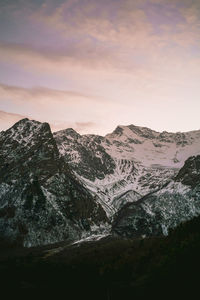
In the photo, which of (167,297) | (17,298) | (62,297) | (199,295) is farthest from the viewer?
(62,297)

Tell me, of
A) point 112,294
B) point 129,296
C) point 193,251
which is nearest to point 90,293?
point 112,294

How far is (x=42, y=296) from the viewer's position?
179m

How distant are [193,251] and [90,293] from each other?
186 feet

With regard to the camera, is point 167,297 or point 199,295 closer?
point 199,295

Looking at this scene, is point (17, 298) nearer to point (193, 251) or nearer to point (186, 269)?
point (186, 269)

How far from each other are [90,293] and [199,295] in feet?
247

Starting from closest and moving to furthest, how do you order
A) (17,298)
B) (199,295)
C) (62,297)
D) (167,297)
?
(199,295), (167,297), (17,298), (62,297)

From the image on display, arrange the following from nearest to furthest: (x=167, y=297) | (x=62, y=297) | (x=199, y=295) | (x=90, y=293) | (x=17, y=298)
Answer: (x=199, y=295)
(x=167, y=297)
(x=17, y=298)
(x=62, y=297)
(x=90, y=293)

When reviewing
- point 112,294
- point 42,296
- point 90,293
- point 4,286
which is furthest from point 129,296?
point 4,286

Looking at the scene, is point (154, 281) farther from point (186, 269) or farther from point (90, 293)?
point (90, 293)

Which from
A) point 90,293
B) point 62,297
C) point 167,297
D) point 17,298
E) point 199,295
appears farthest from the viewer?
point 90,293

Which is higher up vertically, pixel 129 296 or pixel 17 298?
pixel 17 298

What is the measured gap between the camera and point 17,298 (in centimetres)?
16425

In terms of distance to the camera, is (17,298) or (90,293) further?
(90,293)
